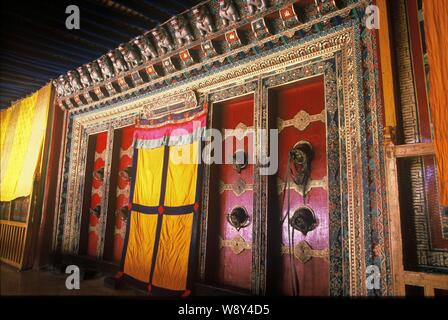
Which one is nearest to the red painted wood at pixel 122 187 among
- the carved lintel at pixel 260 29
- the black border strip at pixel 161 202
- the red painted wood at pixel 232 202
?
the black border strip at pixel 161 202

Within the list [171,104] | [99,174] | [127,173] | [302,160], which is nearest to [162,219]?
[127,173]

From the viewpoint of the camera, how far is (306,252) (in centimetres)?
332

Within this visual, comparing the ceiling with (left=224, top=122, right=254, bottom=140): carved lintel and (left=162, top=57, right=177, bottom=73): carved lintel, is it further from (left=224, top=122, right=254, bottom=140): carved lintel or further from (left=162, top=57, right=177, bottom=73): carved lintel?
(left=224, top=122, right=254, bottom=140): carved lintel

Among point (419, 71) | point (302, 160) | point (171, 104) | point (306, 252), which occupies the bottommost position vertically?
point (306, 252)

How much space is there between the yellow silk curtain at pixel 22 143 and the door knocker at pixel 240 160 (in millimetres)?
5003

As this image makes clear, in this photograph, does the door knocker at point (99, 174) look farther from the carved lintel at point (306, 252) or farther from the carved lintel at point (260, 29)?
the carved lintel at point (306, 252)

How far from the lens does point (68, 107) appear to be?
6.71 meters

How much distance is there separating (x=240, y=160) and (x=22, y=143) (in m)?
6.14

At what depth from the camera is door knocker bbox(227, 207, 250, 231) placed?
3.82 m

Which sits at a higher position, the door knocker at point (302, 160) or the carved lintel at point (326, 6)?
the carved lintel at point (326, 6)

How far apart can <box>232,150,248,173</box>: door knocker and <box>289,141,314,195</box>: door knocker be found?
0.67 meters

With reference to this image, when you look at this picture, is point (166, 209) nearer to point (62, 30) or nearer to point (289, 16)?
point (289, 16)

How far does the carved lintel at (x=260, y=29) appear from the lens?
356cm
